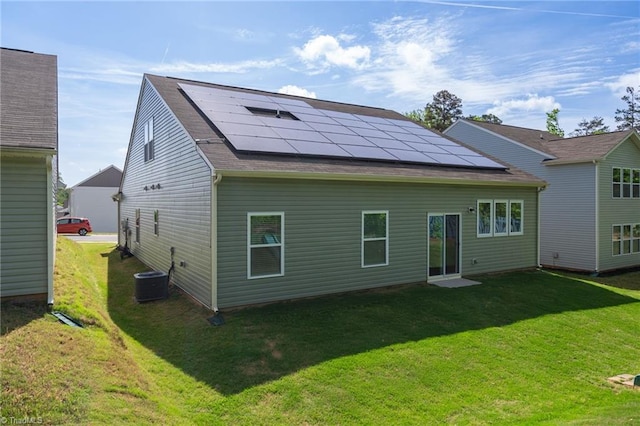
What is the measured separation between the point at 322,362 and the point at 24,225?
18.4 feet

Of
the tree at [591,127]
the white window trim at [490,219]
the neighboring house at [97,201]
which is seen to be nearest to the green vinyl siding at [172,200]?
the white window trim at [490,219]

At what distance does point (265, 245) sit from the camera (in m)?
8.44

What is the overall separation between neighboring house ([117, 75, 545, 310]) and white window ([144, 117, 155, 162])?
4cm

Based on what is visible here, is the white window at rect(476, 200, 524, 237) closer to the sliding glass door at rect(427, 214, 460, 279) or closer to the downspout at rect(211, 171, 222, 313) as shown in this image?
the sliding glass door at rect(427, 214, 460, 279)

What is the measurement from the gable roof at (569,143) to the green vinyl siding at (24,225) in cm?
1824

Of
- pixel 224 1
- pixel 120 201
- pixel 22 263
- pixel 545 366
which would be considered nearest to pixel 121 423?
pixel 22 263

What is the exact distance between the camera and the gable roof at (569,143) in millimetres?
16177

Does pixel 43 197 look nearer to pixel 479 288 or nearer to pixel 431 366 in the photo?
pixel 431 366

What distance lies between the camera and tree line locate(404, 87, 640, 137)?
4466 cm

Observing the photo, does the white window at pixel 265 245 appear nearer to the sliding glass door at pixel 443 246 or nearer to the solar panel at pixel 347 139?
the solar panel at pixel 347 139

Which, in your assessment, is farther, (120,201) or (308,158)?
(120,201)

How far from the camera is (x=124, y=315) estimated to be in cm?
838

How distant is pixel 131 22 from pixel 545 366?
12.2 metres

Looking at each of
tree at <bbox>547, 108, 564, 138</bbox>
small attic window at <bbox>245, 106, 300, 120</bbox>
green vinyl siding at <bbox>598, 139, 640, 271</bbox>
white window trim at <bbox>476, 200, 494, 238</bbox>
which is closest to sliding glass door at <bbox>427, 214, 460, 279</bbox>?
white window trim at <bbox>476, 200, 494, 238</bbox>
